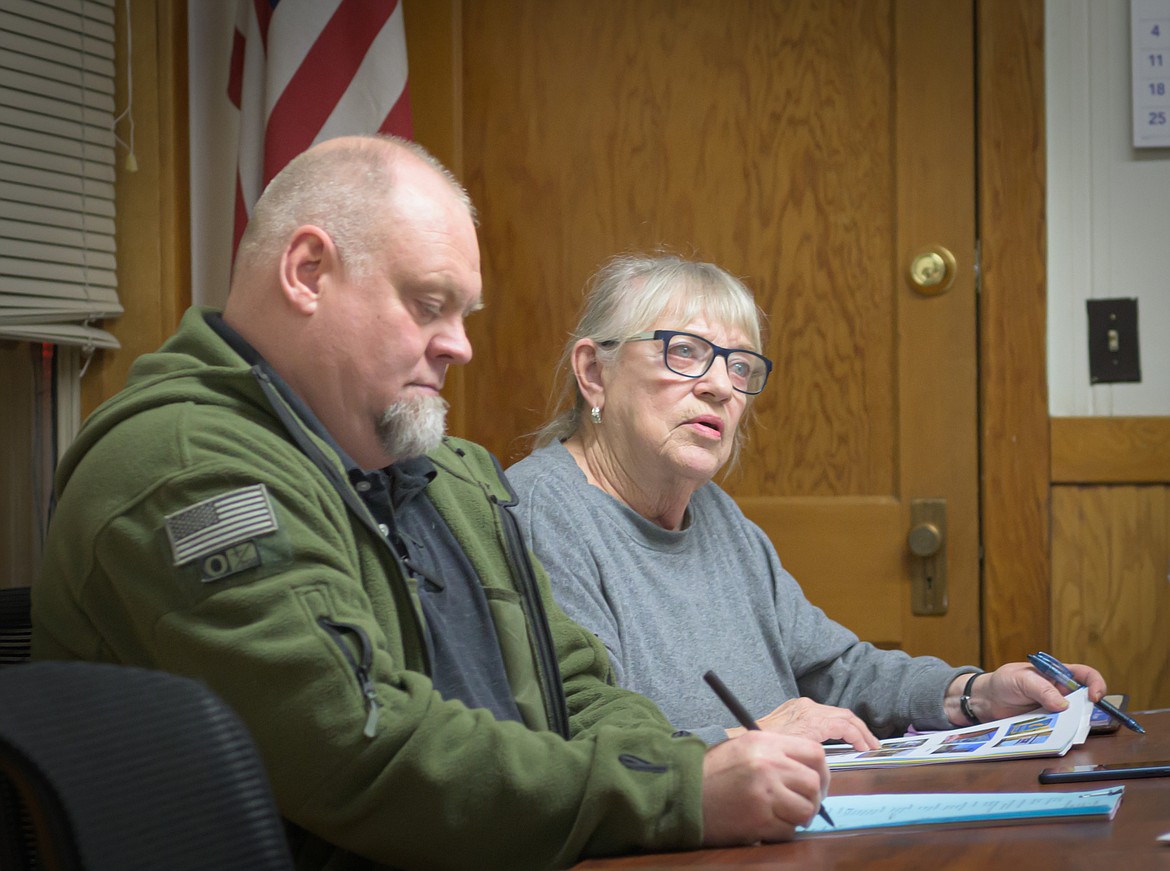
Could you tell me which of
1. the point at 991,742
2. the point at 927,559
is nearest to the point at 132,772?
the point at 991,742

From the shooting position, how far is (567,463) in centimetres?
195

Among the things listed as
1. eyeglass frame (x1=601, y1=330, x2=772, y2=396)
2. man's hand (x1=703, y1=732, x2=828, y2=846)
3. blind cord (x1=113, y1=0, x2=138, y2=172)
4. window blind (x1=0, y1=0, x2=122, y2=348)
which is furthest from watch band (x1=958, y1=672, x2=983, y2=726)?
blind cord (x1=113, y1=0, x2=138, y2=172)

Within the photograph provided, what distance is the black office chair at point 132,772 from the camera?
0.58m

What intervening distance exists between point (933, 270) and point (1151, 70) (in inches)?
23.2

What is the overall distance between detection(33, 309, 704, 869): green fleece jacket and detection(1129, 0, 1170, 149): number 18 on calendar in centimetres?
202

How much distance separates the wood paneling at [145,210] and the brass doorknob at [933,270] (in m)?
1.53

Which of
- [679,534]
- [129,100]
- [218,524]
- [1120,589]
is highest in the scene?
[129,100]

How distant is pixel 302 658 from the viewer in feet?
3.04

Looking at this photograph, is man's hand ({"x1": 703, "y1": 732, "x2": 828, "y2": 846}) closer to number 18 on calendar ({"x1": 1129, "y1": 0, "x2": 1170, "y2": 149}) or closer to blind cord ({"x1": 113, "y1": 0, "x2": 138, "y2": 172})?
blind cord ({"x1": 113, "y1": 0, "x2": 138, "y2": 172})

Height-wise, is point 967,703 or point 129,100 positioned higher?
point 129,100

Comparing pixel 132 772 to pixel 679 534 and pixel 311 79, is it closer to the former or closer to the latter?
pixel 679 534

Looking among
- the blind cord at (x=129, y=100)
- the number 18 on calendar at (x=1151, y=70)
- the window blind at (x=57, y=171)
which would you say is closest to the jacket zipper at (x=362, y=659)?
the window blind at (x=57, y=171)

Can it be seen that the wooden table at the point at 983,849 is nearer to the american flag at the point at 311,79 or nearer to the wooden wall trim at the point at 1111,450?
the wooden wall trim at the point at 1111,450

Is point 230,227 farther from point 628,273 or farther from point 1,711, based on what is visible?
point 1,711
